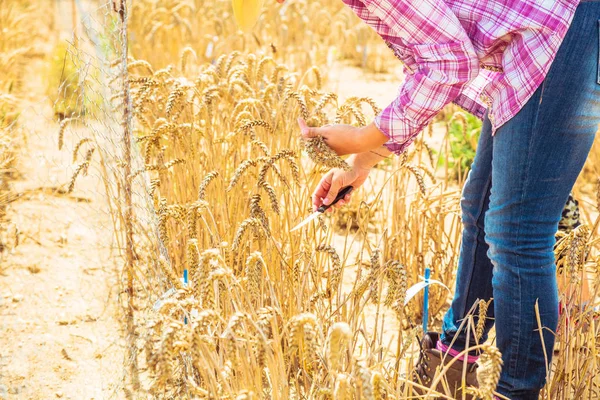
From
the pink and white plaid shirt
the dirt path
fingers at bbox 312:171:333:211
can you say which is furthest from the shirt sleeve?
the dirt path

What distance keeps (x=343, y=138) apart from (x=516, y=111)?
12.3 inches

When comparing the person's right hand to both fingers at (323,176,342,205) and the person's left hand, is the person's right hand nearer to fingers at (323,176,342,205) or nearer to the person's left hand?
fingers at (323,176,342,205)

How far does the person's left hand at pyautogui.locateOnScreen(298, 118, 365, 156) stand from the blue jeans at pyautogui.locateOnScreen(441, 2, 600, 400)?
0.84 ft

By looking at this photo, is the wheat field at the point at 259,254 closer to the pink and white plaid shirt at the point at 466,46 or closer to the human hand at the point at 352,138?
the human hand at the point at 352,138

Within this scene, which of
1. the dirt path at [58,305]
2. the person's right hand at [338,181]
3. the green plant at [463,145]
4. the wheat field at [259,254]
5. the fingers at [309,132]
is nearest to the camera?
the wheat field at [259,254]

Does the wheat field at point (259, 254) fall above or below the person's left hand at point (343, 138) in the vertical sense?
below

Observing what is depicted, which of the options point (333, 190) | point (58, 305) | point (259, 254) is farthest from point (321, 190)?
point (58, 305)

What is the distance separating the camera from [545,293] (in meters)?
1.33

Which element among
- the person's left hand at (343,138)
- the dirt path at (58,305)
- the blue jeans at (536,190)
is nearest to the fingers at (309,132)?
the person's left hand at (343,138)

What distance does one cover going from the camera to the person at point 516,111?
4.06ft

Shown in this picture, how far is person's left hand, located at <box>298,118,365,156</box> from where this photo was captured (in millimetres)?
1336

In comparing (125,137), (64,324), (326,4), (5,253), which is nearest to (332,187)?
(125,137)

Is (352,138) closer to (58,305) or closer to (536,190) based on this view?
(536,190)

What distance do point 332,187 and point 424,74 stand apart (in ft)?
→ 1.11
